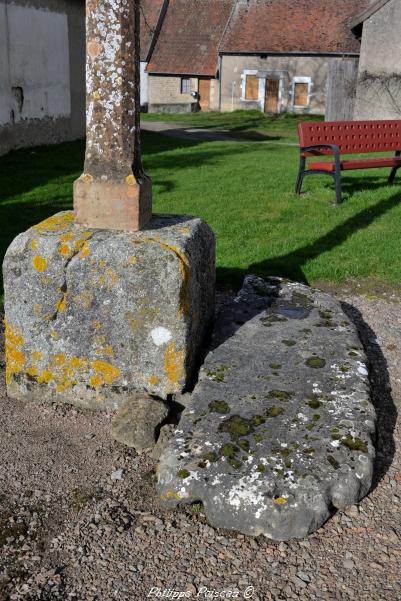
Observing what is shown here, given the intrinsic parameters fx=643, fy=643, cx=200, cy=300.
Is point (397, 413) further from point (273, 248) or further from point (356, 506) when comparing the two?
point (273, 248)

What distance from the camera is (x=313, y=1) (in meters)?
32.5

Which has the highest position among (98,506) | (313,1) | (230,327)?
(313,1)

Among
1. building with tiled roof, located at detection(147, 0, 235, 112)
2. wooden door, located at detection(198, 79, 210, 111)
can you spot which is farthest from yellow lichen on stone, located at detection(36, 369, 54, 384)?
wooden door, located at detection(198, 79, 210, 111)

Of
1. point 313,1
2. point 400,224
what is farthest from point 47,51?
point 313,1

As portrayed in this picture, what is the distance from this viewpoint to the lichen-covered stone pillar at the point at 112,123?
380cm

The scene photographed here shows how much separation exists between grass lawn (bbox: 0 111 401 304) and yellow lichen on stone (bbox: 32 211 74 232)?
237 centimetres

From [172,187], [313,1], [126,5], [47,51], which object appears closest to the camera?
[126,5]

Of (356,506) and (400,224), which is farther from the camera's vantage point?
(400,224)

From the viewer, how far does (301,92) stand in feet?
106

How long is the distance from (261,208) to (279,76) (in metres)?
25.3

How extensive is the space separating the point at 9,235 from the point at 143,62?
3134 centimetres

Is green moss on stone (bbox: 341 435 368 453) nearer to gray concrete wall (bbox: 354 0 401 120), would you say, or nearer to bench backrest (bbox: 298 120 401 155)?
bench backrest (bbox: 298 120 401 155)

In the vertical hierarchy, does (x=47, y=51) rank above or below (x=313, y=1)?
below

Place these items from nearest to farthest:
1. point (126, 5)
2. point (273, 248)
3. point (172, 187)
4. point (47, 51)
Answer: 1. point (126, 5)
2. point (273, 248)
3. point (172, 187)
4. point (47, 51)
